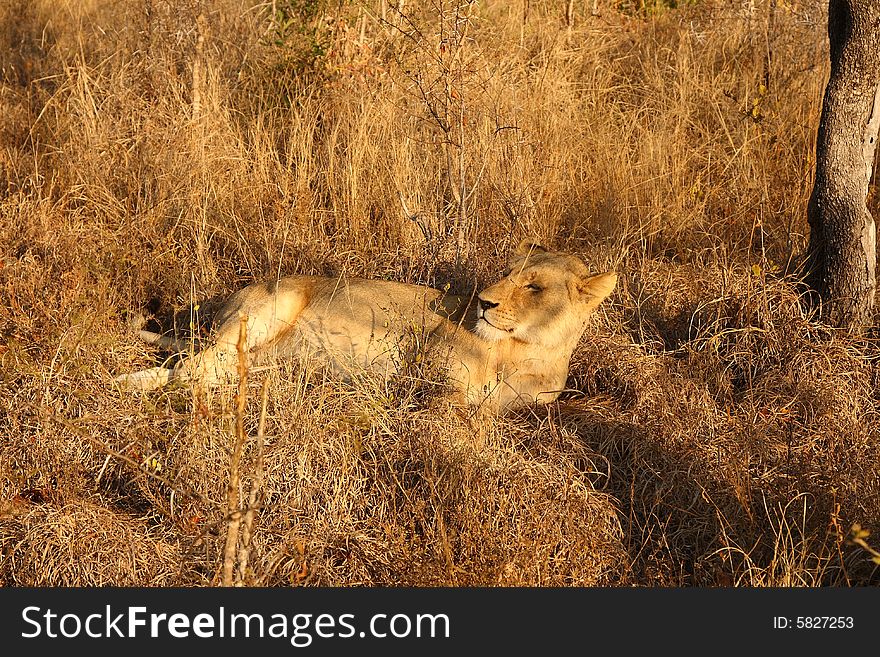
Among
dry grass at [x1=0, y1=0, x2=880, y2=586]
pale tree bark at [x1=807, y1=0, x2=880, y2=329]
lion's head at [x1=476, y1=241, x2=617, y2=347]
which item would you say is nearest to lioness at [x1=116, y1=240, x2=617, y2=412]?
lion's head at [x1=476, y1=241, x2=617, y2=347]

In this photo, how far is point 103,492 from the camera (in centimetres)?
379

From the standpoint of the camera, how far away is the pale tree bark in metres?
4.92

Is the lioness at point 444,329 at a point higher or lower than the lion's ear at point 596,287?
lower

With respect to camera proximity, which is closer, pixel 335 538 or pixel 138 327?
pixel 335 538

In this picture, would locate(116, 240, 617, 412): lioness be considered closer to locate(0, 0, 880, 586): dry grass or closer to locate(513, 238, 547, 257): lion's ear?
locate(513, 238, 547, 257): lion's ear

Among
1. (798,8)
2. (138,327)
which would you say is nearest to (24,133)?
(138,327)

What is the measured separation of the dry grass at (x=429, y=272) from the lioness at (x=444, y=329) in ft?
0.58

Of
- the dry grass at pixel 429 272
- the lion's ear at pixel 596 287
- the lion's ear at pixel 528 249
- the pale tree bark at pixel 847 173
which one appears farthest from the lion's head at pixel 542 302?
the pale tree bark at pixel 847 173

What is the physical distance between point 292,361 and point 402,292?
2.35 feet

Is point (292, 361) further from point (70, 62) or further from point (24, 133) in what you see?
point (70, 62)

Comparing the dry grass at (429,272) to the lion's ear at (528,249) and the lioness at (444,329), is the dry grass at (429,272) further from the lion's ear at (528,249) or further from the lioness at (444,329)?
the lion's ear at (528,249)

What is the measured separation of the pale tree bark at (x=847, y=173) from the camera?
492 centimetres

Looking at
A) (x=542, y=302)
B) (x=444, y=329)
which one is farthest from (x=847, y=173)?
(x=444, y=329)

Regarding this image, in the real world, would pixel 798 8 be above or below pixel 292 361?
above
